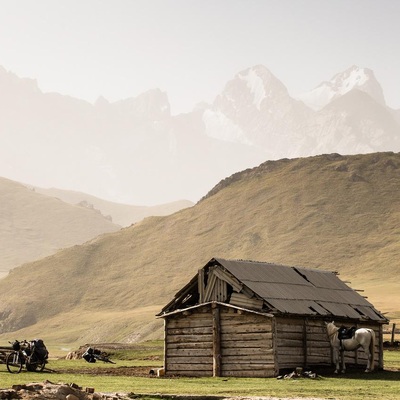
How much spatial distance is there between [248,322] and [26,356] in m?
9.35

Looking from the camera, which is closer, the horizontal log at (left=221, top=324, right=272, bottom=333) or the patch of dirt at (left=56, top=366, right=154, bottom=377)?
the horizontal log at (left=221, top=324, right=272, bottom=333)

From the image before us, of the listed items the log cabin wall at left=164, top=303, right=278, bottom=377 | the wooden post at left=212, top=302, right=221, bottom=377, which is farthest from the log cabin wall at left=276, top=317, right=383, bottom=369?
the wooden post at left=212, top=302, right=221, bottom=377

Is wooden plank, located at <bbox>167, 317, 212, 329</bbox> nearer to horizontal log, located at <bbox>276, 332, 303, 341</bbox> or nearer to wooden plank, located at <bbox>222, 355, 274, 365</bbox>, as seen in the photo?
wooden plank, located at <bbox>222, 355, 274, 365</bbox>

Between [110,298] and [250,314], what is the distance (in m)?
112

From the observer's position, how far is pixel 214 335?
36.5 metres

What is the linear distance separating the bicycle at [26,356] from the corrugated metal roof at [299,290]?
849cm

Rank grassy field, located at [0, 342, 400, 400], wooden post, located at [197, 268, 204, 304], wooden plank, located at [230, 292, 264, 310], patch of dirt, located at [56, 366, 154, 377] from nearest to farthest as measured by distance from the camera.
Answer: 1. grassy field, located at [0, 342, 400, 400]
2. wooden plank, located at [230, 292, 264, 310]
3. patch of dirt, located at [56, 366, 154, 377]
4. wooden post, located at [197, 268, 204, 304]

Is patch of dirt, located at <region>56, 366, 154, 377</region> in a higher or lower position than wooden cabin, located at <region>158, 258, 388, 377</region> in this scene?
A: lower

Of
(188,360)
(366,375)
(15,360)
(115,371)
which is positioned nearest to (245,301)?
(188,360)

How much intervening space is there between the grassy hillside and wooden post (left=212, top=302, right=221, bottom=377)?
7969cm

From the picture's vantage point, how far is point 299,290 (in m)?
39.1

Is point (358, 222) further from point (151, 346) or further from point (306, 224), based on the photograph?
point (151, 346)

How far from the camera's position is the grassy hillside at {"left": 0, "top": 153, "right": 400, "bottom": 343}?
13588 cm

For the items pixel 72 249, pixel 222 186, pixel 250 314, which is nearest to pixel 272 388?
pixel 250 314
